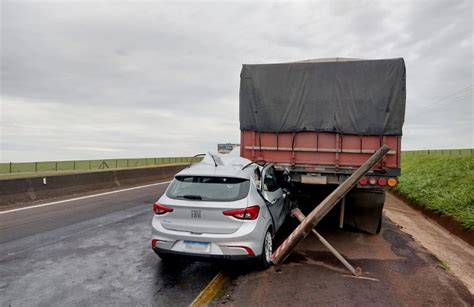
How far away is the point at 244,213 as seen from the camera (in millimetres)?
5230

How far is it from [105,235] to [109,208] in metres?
3.41

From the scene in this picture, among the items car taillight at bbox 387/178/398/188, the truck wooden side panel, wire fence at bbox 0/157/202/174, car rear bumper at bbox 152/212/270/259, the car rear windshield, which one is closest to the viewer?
car rear bumper at bbox 152/212/270/259

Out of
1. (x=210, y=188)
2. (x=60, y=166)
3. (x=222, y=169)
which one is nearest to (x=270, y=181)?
(x=222, y=169)

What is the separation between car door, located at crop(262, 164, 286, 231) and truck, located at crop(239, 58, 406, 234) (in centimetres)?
70

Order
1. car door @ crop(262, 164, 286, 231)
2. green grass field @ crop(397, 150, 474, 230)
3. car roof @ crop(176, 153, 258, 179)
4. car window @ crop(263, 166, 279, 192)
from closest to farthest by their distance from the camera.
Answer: car roof @ crop(176, 153, 258, 179)
car door @ crop(262, 164, 286, 231)
car window @ crop(263, 166, 279, 192)
green grass field @ crop(397, 150, 474, 230)

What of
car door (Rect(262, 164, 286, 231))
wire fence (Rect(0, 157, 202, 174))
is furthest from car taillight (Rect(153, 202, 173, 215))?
wire fence (Rect(0, 157, 202, 174))

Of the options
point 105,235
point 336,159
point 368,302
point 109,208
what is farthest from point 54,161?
point 368,302

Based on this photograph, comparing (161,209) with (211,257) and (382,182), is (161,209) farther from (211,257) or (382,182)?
(382,182)

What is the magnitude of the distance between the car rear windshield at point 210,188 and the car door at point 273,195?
2.41 feet

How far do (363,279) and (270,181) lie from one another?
2471mm

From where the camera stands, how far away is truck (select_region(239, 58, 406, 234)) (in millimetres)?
7785

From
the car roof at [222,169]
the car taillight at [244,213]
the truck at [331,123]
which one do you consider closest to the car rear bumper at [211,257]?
the car taillight at [244,213]

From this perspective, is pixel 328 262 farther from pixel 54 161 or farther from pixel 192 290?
pixel 54 161

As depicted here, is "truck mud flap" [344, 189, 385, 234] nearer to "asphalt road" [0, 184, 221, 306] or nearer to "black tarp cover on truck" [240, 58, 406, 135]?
"black tarp cover on truck" [240, 58, 406, 135]
